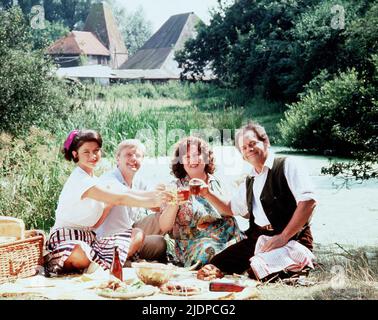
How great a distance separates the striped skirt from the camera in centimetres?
452

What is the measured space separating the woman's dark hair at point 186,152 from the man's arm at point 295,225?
73 cm

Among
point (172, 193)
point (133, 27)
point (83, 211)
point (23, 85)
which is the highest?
point (133, 27)

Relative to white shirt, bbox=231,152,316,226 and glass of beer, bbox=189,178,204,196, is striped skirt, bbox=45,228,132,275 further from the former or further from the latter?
white shirt, bbox=231,152,316,226

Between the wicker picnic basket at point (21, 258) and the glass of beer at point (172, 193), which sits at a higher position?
the glass of beer at point (172, 193)

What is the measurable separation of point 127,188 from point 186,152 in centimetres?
49

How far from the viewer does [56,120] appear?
7004mm

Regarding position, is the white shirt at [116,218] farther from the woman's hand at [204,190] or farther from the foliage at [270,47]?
the foliage at [270,47]

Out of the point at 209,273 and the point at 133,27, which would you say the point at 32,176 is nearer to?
the point at 133,27

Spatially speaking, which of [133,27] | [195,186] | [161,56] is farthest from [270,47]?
[195,186]

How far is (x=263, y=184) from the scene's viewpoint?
4371mm

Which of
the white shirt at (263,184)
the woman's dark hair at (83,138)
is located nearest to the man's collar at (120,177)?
the woman's dark hair at (83,138)

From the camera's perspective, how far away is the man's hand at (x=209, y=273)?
4478 mm

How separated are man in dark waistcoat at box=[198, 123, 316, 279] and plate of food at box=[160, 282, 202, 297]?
317 mm
